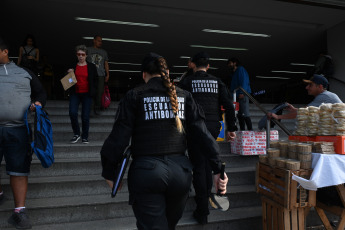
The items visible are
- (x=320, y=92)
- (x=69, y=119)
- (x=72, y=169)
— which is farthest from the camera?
(x=69, y=119)

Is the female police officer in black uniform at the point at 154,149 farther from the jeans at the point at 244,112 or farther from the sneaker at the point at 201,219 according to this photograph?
the jeans at the point at 244,112

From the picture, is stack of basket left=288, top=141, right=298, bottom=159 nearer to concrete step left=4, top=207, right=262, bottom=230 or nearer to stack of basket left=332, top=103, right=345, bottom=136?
stack of basket left=332, top=103, right=345, bottom=136

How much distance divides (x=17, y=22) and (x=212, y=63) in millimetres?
8779

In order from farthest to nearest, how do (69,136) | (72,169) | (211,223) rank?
(69,136)
(72,169)
(211,223)

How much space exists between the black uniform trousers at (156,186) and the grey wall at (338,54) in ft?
24.0

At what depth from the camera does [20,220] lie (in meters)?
2.49

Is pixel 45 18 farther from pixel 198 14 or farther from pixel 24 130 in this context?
pixel 24 130

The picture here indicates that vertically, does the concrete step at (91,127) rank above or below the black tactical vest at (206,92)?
below

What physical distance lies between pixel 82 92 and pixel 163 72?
9.55 feet

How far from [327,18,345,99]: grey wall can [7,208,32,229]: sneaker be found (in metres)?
7.78

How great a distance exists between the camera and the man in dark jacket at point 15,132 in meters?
2.47

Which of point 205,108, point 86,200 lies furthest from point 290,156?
point 86,200

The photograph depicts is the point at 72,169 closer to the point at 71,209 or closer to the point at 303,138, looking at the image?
the point at 71,209

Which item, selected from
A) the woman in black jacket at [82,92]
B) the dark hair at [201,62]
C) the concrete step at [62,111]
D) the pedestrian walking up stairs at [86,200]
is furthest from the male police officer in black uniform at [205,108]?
the concrete step at [62,111]
